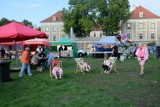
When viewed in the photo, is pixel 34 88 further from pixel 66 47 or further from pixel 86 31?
pixel 86 31

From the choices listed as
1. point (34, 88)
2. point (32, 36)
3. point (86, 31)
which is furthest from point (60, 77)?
point (86, 31)

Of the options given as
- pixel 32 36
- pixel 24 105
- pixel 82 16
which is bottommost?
pixel 24 105

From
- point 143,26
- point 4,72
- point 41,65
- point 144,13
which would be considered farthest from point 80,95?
point 144,13

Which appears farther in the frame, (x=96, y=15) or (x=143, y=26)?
(x=143, y=26)

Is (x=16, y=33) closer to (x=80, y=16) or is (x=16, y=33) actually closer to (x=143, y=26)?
(x=80, y=16)

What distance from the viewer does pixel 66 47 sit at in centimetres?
4647

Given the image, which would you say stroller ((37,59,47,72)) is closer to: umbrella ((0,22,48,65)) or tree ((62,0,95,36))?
umbrella ((0,22,48,65))

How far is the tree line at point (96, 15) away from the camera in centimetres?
7575

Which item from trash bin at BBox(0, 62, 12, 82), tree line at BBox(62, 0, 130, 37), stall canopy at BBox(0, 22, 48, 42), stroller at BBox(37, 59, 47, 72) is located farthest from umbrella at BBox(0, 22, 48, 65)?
tree line at BBox(62, 0, 130, 37)

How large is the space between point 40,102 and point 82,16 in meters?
70.5

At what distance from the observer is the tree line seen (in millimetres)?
75750

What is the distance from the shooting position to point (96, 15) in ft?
257

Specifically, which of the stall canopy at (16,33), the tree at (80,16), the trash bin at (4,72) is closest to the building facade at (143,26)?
the tree at (80,16)

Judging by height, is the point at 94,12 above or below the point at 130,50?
above
